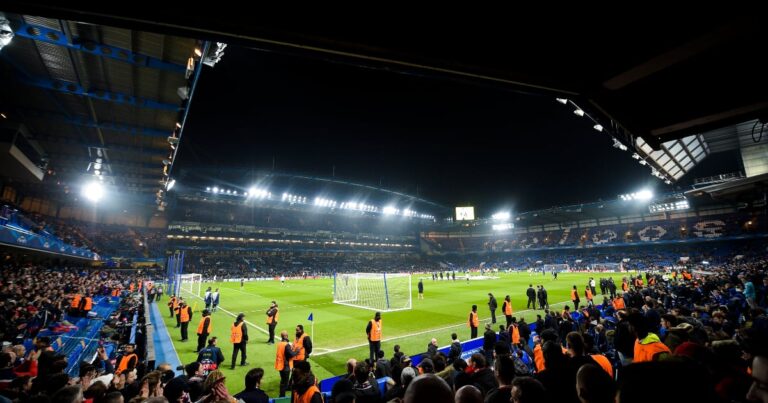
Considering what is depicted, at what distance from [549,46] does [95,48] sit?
13040 millimetres

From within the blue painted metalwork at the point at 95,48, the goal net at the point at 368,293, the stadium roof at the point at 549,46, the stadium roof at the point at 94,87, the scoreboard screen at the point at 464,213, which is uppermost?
the scoreboard screen at the point at 464,213

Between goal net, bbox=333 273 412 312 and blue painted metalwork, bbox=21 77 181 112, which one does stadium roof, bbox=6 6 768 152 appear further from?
goal net, bbox=333 273 412 312

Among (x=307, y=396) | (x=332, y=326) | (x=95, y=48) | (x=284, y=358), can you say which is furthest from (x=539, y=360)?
(x=95, y=48)

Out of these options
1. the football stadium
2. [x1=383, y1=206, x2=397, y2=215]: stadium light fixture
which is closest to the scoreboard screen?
[x1=383, y1=206, x2=397, y2=215]: stadium light fixture

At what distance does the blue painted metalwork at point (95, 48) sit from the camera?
8719mm

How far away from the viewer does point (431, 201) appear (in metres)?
83.4

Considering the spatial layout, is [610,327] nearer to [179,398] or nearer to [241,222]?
[179,398]

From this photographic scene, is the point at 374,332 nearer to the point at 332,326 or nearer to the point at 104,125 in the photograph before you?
the point at 332,326

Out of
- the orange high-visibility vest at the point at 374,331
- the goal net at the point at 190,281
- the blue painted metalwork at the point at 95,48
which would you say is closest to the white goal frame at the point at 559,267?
the goal net at the point at 190,281

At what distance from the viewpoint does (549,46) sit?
3.28m

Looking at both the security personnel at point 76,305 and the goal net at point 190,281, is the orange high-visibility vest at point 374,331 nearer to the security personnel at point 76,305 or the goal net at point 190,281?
the security personnel at point 76,305

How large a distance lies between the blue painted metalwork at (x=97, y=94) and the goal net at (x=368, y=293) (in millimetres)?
16570

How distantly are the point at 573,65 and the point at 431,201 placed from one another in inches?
3172

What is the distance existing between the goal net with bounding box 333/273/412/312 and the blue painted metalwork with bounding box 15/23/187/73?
57.5 feet
